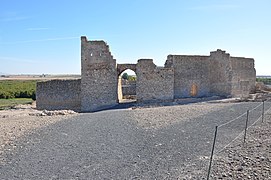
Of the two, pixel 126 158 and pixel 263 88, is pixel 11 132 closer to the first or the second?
pixel 126 158

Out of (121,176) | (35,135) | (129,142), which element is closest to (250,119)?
(129,142)

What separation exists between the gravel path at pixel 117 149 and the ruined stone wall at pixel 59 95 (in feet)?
31.4

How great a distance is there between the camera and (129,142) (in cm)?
945

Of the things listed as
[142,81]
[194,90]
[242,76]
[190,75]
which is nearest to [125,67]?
[142,81]

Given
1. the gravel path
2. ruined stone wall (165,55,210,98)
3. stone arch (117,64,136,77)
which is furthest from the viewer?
ruined stone wall (165,55,210,98)

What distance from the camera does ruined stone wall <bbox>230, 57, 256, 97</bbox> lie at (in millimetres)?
26170

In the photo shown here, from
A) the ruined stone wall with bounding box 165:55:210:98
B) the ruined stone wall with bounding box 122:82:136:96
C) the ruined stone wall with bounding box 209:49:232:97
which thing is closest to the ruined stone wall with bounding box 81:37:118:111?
the ruined stone wall with bounding box 165:55:210:98

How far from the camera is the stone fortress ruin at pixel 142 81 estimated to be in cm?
2177

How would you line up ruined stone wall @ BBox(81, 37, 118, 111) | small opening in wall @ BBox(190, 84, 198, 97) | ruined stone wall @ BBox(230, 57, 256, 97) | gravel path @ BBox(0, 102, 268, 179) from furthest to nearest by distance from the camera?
1. ruined stone wall @ BBox(230, 57, 256, 97)
2. small opening in wall @ BBox(190, 84, 198, 97)
3. ruined stone wall @ BBox(81, 37, 118, 111)
4. gravel path @ BBox(0, 102, 268, 179)

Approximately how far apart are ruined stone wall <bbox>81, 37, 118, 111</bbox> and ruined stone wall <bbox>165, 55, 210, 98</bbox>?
4.95 m

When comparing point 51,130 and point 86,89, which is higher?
point 86,89

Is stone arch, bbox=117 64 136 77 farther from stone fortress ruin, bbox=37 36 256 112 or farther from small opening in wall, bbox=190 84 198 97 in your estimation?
small opening in wall, bbox=190 84 198 97

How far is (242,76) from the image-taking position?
28.2 meters

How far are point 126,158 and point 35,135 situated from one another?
4.66m
